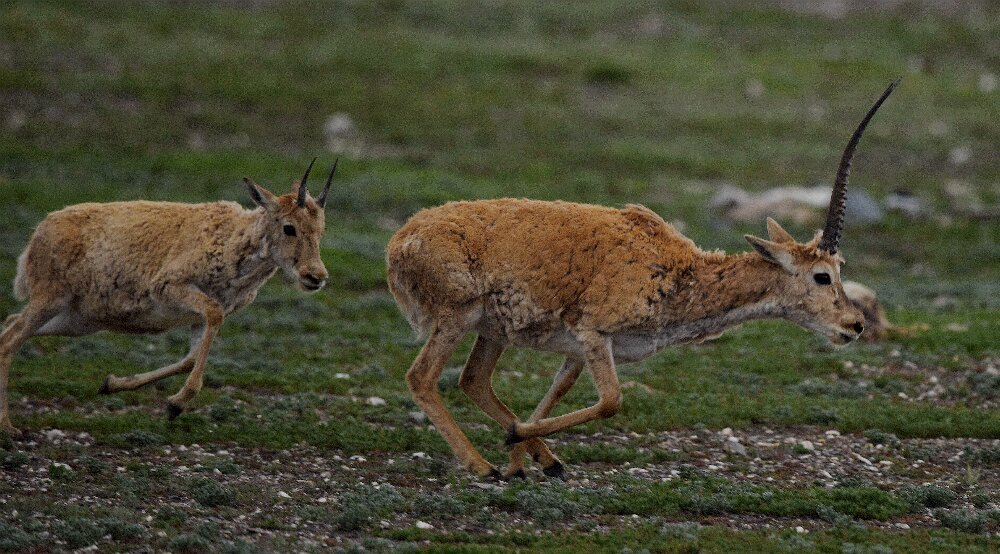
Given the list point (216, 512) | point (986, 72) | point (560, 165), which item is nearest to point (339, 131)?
point (560, 165)

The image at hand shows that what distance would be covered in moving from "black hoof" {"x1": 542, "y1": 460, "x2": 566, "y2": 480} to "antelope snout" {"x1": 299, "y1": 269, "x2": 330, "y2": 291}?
137 inches

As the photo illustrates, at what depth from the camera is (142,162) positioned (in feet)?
108

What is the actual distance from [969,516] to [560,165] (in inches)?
965

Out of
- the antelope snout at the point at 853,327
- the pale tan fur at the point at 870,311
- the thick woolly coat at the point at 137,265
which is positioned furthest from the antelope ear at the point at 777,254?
the pale tan fur at the point at 870,311

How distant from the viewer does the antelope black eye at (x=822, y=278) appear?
13.4m

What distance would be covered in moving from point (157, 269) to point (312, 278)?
5.80 ft

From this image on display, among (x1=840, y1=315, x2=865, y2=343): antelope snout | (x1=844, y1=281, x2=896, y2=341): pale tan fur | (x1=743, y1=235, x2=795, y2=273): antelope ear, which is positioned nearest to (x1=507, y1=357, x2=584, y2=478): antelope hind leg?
(x1=743, y1=235, x2=795, y2=273): antelope ear

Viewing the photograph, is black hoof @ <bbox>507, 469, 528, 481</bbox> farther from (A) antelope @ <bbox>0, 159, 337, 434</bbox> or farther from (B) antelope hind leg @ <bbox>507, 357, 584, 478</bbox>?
(A) antelope @ <bbox>0, 159, 337, 434</bbox>

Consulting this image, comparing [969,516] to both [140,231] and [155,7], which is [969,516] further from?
[155,7]

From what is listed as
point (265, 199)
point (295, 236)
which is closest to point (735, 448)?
point (295, 236)

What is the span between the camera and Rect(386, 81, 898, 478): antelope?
43.0 feet

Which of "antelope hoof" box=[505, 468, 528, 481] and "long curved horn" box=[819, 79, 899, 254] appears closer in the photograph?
"long curved horn" box=[819, 79, 899, 254]

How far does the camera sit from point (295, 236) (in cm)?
1515

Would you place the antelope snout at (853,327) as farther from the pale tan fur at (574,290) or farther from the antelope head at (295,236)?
the antelope head at (295,236)
